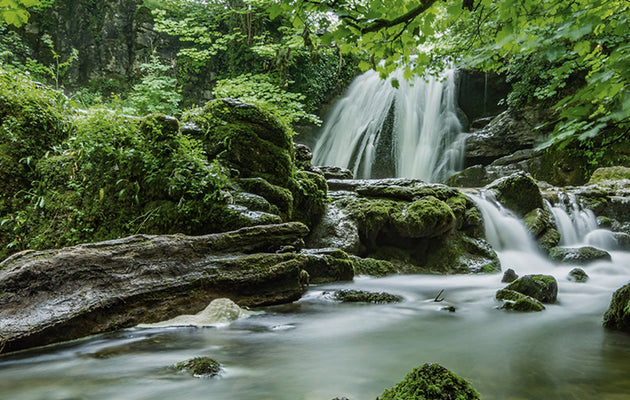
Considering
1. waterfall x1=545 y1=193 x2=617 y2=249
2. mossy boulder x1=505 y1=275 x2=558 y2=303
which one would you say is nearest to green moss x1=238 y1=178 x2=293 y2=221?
mossy boulder x1=505 y1=275 x2=558 y2=303

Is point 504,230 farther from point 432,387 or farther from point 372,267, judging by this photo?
point 432,387

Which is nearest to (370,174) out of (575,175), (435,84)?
(435,84)

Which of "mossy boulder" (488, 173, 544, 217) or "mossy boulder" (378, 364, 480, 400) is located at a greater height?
"mossy boulder" (488, 173, 544, 217)

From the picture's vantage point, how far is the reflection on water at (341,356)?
88.1 inches

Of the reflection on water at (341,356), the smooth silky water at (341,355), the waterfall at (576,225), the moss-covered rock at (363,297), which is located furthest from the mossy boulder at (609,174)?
the moss-covered rock at (363,297)

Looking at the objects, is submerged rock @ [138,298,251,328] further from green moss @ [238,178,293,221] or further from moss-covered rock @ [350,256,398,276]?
moss-covered rock @ [350,256,398,276]

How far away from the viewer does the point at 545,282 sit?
15.8 ft

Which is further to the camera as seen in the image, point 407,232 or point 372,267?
point 407,232

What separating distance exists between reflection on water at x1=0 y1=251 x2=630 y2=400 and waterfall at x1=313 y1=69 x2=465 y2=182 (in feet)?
37.6

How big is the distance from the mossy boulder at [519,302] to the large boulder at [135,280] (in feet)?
9.05

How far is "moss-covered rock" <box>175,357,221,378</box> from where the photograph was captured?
2389 millimetres

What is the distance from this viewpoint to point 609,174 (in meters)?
12.3

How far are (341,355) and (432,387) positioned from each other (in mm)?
1634

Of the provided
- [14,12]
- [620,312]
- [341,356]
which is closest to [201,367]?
[341,356]
